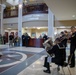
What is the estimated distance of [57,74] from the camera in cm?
473

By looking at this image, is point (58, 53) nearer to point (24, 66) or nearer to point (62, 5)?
point (24, 66)

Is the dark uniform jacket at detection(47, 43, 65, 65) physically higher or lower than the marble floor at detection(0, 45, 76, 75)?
higher

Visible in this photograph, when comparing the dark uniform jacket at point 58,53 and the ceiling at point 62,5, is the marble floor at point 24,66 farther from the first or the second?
the ceiling at point 62,5

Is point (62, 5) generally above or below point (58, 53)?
above

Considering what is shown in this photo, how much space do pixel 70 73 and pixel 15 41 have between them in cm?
1162

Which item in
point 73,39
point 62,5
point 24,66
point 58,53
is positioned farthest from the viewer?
point 62,5

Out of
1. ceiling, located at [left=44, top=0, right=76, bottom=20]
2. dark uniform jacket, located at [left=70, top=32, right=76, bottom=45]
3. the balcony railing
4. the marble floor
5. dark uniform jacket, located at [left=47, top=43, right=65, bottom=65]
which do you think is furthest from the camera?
the balcony railing

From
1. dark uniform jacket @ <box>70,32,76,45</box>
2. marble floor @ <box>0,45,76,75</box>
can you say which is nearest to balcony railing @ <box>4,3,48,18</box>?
marble floor @ <box>0,45,76,75</box>

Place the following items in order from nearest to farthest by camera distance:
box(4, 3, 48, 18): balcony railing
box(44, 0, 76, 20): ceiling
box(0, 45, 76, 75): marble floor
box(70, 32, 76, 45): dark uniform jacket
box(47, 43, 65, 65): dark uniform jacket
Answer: box(47, 43, 65, 65): dark uniform jacket, box(0, 45, 76, 75): marble floor, box(70, 32, 76, 45): dark uniform jacket, box(44, 0, 76, 20): ceiling, box(4, 3, 48, 18): balcony railing

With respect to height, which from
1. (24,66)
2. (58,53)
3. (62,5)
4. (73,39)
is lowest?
(24,66)

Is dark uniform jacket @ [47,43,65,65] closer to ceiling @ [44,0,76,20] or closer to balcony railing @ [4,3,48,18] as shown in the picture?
ceiling @ [44,0,76,20]

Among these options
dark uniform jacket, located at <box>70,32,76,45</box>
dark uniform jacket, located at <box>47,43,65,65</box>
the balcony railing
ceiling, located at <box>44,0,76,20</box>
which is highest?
the balcony railing

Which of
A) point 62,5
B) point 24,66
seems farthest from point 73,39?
point 62,5

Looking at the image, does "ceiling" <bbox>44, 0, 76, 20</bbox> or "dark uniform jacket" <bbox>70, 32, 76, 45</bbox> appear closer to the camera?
"dark uniform jacket" <bbox>70, 32, 76, 45</bbox>
